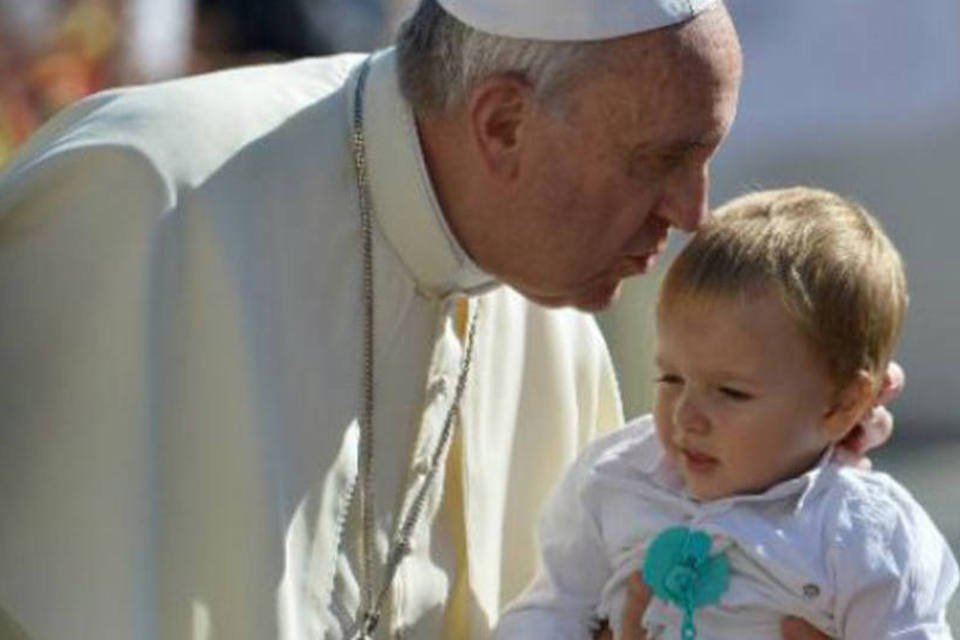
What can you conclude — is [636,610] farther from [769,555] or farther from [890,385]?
[890,385]

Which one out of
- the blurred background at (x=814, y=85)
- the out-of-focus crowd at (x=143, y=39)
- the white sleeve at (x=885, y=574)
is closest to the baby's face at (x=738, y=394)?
the white sleeve at (x=885, y=574)

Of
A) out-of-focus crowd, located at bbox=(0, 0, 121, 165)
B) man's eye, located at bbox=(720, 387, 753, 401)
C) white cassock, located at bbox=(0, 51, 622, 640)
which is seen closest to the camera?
white cassock, located at bbox=(0, 51, 622, 640)

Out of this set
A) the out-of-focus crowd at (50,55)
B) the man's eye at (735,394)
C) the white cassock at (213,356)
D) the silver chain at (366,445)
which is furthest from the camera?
the out-of-focus crowd at (50,55)

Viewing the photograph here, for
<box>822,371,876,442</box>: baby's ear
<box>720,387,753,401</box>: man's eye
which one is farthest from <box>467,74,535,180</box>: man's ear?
<box>822,371,876,442</box>: baby's ear

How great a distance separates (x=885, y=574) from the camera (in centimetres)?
403

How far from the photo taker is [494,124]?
4.05 meters

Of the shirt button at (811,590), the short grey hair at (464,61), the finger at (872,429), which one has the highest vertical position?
the short grey hair at (464,61)

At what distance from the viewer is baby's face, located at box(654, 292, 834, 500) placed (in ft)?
13.3

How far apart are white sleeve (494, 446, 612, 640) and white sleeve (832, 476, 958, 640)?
339mm

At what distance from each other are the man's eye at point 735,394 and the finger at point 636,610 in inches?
9.9

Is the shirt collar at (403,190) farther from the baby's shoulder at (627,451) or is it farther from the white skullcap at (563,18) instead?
the baby's shoulder at (627,451)

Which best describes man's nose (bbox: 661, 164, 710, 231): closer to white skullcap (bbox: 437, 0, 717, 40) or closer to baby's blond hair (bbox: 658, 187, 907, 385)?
baby's blond hair (bbox: 658, 187, 907, 385)

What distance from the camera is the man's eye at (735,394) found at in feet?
13.4

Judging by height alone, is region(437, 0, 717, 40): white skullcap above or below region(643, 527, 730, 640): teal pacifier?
above
